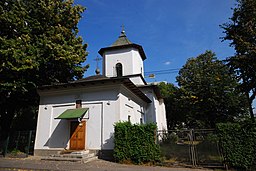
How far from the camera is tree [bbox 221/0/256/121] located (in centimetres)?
1080

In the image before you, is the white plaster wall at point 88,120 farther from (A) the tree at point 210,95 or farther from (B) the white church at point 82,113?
(A) the tree at point 210,95

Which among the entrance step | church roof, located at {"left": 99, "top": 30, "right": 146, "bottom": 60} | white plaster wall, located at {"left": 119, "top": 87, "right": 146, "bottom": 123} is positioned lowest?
the entrance step

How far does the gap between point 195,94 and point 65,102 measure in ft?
66.3

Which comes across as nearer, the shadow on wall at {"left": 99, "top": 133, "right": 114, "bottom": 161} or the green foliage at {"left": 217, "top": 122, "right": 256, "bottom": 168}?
the green foliage at {"left": 217, "top": 122, "right": 256, "bottom": 168}

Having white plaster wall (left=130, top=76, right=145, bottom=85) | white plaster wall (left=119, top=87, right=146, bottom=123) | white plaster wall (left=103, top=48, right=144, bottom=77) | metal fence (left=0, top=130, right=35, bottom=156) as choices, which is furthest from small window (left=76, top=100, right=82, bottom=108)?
white plaster wall (left=130, top=76, right=145, bottom=85)

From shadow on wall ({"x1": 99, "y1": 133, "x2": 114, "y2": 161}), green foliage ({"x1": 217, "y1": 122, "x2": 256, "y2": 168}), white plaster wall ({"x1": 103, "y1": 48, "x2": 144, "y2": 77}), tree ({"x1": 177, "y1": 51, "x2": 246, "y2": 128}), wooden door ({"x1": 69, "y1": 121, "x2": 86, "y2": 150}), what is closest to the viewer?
green foliage ({"x1": 217, "y1": 122, "x2": 256, "y2": 168})

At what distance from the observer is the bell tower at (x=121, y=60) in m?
21.7

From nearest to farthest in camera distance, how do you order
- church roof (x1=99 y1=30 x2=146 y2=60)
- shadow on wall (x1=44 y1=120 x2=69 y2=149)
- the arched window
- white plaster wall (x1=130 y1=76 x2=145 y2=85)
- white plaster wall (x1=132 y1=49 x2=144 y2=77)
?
1. shadow on wall (x1=44 y1=120 x2=69 y2=149)
2. white plaster wall (x1=130 y1=76 x2=145 y2=85)
3. white plaster wall (x1=132 y1=49 x2=144 y2=77)
4. the arched window
5. church roof (x1=99 y1=30 x2=146 y2=60)

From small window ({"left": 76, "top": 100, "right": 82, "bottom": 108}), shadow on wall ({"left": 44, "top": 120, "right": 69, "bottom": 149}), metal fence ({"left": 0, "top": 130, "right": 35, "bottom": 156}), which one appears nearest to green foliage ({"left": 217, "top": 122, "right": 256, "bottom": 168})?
small window ({"left": 76, "top": 100, "right": 82, "bottom": 108})

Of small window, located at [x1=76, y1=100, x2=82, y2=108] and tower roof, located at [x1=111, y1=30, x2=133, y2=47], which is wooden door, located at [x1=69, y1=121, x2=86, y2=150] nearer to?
small window, located at [x1=76, y1=100, x2=82, y2=108]

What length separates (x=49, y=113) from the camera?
14203 millimetres

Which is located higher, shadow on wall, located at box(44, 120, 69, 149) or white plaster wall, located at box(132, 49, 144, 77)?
white plaster wall, located at box(132, 49, 144, 77)

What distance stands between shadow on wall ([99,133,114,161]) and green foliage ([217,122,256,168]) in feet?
22.5

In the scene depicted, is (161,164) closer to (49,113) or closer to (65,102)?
(65,102)
